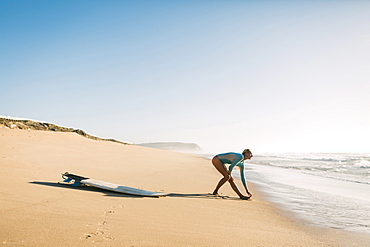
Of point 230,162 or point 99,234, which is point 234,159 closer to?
point 230,162

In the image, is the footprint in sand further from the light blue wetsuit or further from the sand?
the light blue wetsuit

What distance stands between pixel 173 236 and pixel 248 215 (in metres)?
2.21

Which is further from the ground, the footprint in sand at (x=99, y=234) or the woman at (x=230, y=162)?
the woman at (x=230, y=162)

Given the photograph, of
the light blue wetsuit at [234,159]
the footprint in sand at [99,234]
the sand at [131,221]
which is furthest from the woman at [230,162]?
the footprint in sand at [99,234]

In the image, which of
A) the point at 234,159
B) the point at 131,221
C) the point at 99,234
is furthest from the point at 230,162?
the point at 99,234

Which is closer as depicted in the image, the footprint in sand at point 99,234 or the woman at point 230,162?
the footprint in sand at point 99,234

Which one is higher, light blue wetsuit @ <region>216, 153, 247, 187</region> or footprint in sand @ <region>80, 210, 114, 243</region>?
light blue wetsuit @ <region>216, 153, 247, 187</region>

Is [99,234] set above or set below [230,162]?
below

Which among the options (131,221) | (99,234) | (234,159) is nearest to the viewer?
(99,234)

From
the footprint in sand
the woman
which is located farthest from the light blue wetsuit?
the footprint in sand

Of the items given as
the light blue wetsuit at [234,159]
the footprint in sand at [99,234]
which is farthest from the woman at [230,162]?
the footprint in sand at [99,234]

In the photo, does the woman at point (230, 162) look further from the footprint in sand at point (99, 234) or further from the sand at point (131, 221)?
the footprint in sand at point (99, 234)

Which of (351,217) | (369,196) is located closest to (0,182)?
(351,217)

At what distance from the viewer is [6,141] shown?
10820mm
